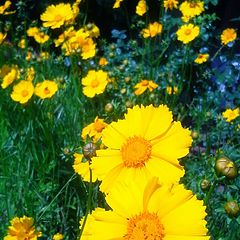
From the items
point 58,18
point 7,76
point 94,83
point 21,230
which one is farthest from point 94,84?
point 21,230

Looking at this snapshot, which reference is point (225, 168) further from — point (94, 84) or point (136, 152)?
point (94, 84)

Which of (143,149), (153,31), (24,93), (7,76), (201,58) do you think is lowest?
(143,149)

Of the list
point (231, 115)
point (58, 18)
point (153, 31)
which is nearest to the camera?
point (231, 115)

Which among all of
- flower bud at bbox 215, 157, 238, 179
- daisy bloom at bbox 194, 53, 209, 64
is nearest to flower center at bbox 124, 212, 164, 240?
flower bud at bbox 215, 157, 238, 179

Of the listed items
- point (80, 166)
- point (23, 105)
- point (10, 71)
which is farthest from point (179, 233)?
point (10, 71)

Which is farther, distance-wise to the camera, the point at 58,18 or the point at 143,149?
the point at 58,18

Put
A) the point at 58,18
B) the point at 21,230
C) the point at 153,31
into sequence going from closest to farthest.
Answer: the point at 21,230 < the point at 58,18 < the point at 153,31

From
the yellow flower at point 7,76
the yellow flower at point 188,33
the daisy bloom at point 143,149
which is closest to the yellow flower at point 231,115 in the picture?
the yellow flower at point 188,33
